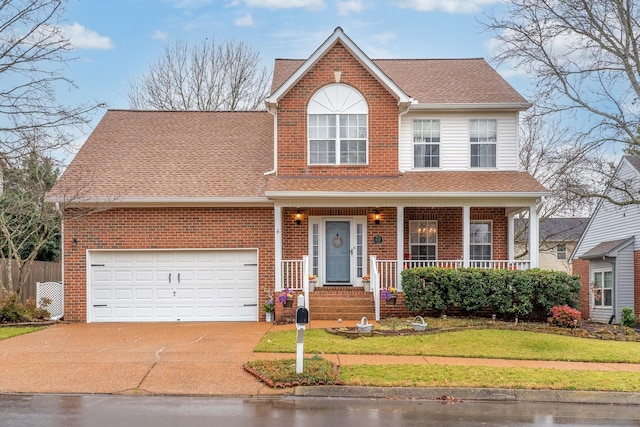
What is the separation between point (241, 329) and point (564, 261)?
31.0 metres

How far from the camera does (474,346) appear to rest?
11.8 m

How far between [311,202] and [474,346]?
6.20m

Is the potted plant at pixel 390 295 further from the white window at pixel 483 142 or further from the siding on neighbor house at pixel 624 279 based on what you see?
the siding on neighbor house at pixel 624 279

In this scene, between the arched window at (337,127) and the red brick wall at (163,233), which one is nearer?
the red brick wall at (163,233)

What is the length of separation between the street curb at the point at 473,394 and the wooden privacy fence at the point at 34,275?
13.8 metres

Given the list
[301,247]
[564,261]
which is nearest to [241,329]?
[301,247]

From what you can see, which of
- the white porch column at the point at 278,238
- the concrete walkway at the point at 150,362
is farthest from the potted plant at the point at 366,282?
the concrete walkway at the point at 150,362

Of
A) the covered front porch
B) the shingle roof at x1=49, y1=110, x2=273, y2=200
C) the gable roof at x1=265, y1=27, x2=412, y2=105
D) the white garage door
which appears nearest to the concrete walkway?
the white garage door

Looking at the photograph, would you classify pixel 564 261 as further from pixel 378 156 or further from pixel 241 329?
pixel 241 329

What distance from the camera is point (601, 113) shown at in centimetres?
1731

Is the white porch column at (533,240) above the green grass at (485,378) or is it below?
above

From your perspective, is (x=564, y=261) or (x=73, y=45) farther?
(x=564, y=261)

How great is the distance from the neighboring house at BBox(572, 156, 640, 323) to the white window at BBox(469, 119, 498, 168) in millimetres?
6075

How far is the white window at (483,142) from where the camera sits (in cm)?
1769
